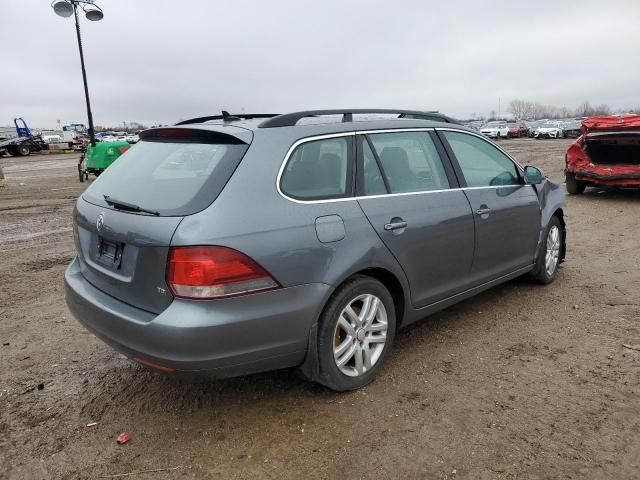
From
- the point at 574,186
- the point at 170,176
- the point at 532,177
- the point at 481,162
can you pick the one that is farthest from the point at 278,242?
the point at 574,186

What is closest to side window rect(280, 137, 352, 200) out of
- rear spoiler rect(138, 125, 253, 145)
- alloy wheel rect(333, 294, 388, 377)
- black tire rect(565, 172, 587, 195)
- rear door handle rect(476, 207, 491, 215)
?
rear spoiler rect(138, 125, 253, 145)

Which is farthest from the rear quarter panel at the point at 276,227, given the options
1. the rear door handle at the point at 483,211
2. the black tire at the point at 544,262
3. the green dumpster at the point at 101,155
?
the green dumpster at the point at 101,155

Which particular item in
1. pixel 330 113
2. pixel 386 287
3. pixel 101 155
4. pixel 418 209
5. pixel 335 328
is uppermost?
pixel 330 113

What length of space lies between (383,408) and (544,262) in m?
2.66

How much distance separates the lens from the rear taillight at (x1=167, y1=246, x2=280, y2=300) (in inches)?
101

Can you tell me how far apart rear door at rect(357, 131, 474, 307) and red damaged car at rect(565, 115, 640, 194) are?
23.7 ft

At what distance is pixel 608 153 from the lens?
10133 mm

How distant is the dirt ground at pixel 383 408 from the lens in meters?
2.61

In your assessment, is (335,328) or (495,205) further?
(495,205)

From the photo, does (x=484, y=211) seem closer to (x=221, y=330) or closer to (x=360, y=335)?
(x=360, y=335)

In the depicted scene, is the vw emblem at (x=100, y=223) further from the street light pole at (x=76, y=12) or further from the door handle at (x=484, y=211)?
the street light pole at (x=76, y=12)

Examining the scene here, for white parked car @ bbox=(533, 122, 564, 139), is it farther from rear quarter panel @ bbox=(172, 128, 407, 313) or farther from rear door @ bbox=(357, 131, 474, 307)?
rear quarter panel @ bbox=(172, 128, 407, 313)

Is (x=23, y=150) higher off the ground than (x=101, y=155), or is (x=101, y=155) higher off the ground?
(x=23, y=150)

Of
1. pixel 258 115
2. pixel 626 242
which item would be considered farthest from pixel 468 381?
pixel 626 242
